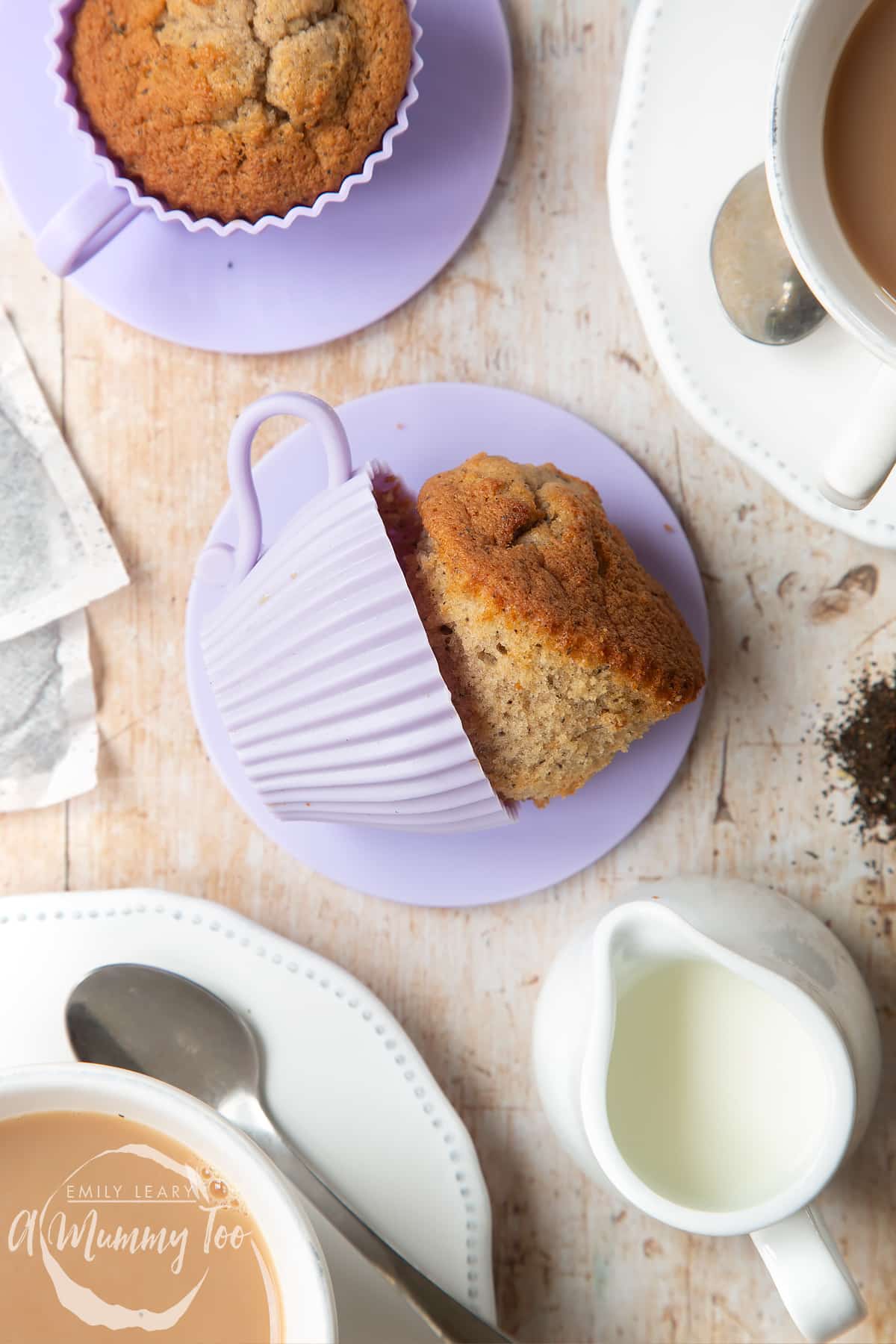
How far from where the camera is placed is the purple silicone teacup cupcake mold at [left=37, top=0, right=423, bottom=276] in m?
0.94

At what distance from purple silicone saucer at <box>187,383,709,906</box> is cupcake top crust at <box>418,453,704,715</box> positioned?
0.11 meters

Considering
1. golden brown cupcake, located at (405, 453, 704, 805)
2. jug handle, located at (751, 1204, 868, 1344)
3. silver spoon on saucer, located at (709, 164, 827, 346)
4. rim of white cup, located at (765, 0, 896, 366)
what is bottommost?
jug handle, located at (751, 1204, 868, 1344)

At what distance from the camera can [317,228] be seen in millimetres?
1031

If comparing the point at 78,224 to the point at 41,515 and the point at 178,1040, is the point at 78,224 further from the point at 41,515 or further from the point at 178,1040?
the point at 178,1040

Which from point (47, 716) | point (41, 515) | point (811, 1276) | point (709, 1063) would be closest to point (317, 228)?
point (41, 515)

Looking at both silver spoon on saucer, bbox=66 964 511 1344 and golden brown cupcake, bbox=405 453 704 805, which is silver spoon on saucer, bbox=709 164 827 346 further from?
silver spoon on saucer, bbox=66 964 511 1344

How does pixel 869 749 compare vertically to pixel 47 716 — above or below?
above

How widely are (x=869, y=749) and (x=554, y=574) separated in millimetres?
385

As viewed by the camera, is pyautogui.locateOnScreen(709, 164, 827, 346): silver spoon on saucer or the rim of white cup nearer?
the rim of white cup

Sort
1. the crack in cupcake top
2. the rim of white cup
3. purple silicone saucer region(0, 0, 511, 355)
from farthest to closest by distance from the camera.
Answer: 1. purple silicone saucer region(0, 0, 511, 355)
2. the crack in cupcake top
3. the rim of white cup

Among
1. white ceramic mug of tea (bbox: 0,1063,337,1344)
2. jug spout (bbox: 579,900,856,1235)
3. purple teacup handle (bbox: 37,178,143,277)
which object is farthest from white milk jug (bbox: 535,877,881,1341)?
purple teacup handle (bbox: 37,178,143,277)

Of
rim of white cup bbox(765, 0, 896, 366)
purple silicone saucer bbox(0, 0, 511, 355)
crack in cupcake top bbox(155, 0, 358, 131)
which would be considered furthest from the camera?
purple silicone saucer bbox(0, 0, 511, 355)

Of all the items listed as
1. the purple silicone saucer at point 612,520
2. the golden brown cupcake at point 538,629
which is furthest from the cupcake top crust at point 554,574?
the purple silicone saucer at point 612,520

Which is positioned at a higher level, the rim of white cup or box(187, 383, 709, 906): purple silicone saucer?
the rim of white cup
